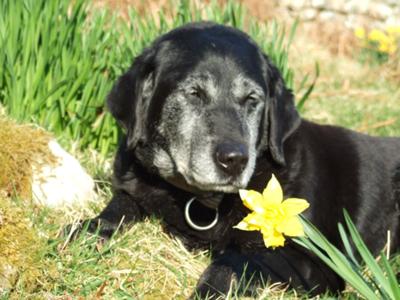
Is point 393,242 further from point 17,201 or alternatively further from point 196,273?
point 17,201

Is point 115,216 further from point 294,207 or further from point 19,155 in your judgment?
point 294,207

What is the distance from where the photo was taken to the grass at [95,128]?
3.22 meters

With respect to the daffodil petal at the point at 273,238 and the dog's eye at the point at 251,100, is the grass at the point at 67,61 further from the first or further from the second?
the daffodil petal at the point at 273,238

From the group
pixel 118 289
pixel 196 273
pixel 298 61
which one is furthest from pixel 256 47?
pixel 298 61

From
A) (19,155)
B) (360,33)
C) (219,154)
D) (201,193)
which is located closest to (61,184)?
(19,155)

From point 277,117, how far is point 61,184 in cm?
131

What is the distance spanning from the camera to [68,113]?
520cm

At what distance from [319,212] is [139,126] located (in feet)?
3.42

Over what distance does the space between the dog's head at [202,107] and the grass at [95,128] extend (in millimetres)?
443

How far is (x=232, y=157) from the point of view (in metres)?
3.51

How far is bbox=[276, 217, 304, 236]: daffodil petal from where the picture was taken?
2424 mm

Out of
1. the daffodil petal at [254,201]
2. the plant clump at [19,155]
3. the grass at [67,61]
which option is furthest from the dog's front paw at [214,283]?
the grass at [67,61]

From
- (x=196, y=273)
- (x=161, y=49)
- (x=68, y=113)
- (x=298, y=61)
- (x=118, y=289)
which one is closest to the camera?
(x=118, y=289)

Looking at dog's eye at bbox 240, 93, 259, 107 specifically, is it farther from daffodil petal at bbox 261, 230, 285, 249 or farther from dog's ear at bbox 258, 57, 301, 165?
daffodil petal at bbox 261, 230, 285, 249
